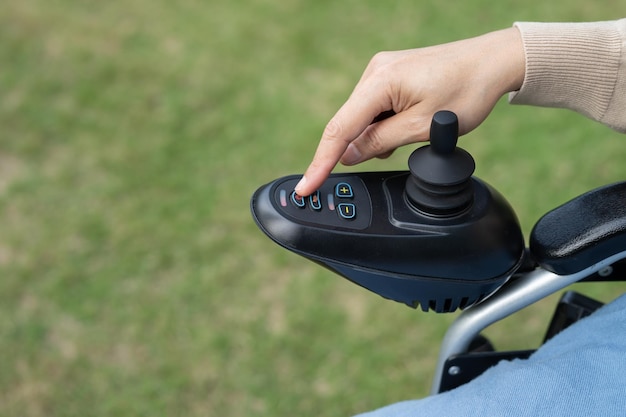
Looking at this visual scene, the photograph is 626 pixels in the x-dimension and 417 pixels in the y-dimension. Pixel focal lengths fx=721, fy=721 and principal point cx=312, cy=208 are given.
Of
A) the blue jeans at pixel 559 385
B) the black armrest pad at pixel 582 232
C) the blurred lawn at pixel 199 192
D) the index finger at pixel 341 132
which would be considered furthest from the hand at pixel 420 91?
the blurred lawn at pixel 199 192

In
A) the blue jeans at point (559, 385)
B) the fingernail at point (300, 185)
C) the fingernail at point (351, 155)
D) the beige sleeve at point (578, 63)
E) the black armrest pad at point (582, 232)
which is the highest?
the beige sleeve at point (578, 63)

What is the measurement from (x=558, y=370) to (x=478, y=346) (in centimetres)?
34

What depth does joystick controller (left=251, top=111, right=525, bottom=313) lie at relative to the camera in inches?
32.5

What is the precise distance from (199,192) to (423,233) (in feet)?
4.91

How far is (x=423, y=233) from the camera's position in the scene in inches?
32.8

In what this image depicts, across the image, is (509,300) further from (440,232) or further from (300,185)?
(300,185)

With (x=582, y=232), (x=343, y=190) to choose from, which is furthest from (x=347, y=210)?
(x=582, y=232)

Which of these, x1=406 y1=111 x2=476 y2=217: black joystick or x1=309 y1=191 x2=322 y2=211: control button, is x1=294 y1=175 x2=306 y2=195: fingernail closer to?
x1=309 y1=191 x2=322 y2=211: control button

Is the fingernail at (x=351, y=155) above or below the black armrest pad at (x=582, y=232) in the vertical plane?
above

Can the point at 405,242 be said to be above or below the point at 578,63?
below

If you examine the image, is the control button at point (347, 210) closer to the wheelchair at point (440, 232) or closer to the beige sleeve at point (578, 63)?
the wheelchair at point (440, 232)

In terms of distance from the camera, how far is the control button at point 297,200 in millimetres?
872

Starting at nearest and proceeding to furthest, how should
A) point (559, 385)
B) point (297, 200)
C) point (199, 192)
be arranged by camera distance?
point (559, 385) → point (297, 200) → point (199, 192)

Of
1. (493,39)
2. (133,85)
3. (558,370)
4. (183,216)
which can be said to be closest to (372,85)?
(493,39)
